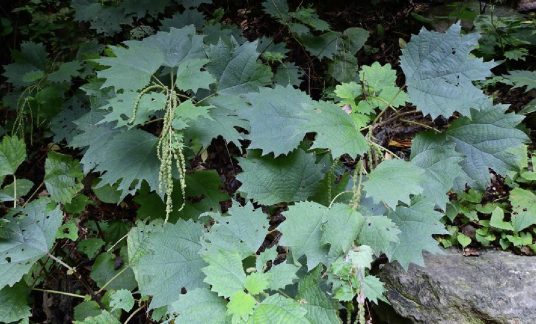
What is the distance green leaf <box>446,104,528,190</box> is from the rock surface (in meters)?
0.72

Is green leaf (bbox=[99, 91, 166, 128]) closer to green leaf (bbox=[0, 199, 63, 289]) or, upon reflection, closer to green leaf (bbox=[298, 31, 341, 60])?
green leaf (bbox=[0, 199, 63, 289])

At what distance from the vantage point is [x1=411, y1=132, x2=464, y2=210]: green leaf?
156 centimetres

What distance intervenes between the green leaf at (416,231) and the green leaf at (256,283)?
1.73ft

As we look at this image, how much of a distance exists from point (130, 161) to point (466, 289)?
6.41 feet

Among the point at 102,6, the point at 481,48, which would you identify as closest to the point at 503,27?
the point at 481,48

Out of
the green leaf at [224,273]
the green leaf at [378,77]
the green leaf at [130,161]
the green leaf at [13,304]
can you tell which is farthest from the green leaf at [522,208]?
the green leaf at [13,304]

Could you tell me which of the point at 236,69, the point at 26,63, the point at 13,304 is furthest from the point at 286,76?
the point at 13,304

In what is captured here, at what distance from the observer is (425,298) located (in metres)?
2.17

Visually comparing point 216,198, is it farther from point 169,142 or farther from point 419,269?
point 419,269

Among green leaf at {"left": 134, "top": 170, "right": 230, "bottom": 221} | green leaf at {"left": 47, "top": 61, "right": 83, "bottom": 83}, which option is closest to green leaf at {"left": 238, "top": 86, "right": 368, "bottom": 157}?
green leaf at {"left": 134, "top": 170, "right": 230, "bottom": 221}

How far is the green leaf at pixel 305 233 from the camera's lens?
137cm

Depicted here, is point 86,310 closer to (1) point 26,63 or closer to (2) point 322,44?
(1) point 26,63

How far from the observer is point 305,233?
140cm

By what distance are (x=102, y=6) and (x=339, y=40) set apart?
2.27 m
